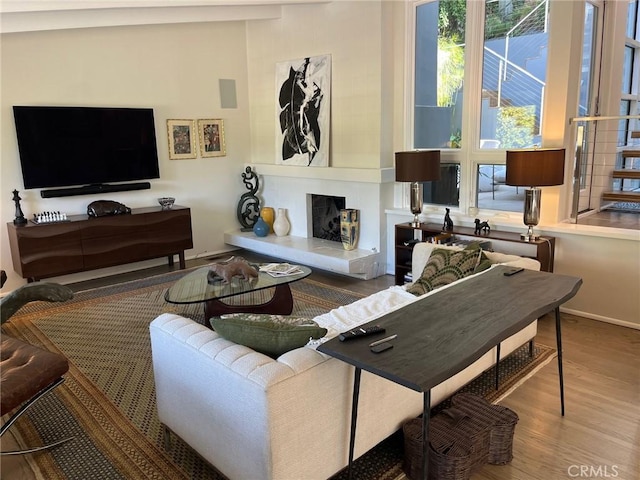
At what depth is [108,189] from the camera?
5.36 metres

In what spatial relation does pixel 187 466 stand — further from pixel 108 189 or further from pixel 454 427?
pixel 108 189

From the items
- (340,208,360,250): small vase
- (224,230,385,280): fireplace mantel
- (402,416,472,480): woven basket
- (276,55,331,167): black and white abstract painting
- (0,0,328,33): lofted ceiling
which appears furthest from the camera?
(276,55,331,167): black and white abstract painting

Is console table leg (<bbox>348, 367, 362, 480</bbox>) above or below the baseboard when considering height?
above

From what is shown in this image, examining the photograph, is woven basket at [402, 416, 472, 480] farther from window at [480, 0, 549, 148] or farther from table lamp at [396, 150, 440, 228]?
window at [480, 0, 549, 148]

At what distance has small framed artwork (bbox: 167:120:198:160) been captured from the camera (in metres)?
5.87

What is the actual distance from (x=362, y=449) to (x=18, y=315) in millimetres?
3579

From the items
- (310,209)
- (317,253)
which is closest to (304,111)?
(310,209)

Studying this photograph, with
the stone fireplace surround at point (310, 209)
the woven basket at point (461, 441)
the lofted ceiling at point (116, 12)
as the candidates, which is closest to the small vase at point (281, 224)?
the stone fireplace surround at point (310, 209)

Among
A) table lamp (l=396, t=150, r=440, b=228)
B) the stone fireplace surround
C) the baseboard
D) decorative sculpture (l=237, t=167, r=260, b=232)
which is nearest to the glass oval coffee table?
the stone fireplace surround

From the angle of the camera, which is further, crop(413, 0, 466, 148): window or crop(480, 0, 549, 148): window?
crop(413, 0, 466, 148): window

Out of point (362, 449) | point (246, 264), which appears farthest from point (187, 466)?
point (246, 264)

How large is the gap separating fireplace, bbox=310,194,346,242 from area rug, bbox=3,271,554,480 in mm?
1224

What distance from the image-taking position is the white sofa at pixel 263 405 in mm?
1729

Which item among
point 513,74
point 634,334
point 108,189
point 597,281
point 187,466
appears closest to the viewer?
point 187,466
